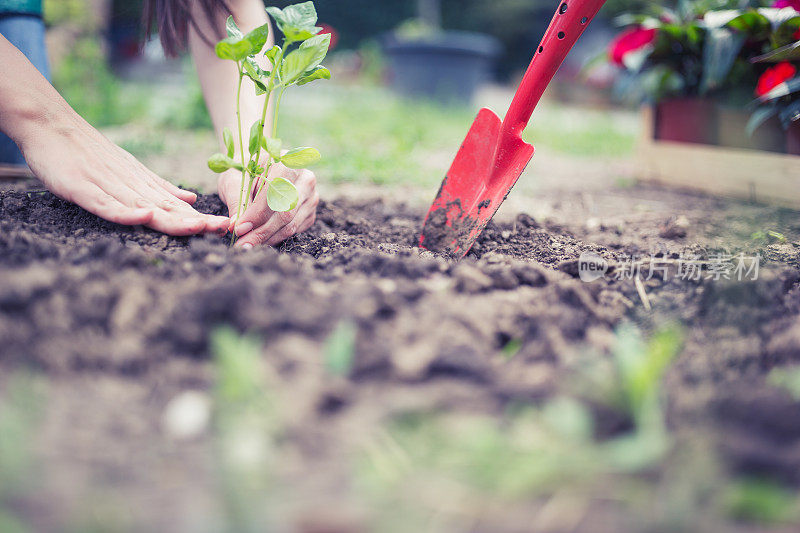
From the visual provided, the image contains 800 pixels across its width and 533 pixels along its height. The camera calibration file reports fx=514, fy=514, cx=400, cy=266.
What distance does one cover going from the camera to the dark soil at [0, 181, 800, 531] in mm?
645

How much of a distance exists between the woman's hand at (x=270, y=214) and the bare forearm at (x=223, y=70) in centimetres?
28

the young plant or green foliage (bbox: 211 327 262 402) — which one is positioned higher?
the young plant

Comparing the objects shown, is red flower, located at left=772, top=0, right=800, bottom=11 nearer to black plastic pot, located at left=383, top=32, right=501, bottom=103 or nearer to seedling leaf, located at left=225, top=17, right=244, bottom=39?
seedling leaf, located at left=225, top=17, right=244, bottom=39

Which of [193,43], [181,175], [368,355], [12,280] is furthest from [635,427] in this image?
[181,175]

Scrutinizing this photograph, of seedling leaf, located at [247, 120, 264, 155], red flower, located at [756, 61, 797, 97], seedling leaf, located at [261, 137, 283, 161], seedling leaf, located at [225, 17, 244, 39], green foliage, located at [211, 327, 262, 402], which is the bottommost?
green foliage, located at [211, 327, 262, 402]

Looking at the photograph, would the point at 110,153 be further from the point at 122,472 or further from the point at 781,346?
the point at 781,346

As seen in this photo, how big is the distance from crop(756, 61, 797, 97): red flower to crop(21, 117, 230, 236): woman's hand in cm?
224

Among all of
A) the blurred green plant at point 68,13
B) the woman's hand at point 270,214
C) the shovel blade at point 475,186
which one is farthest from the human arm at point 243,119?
the blurred green plant at point 68,13

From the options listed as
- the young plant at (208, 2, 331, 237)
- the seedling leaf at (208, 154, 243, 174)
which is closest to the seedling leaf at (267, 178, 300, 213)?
the young plant at (208, 2, 331, 237)

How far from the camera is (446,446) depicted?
661mm

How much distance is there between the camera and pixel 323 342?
0.81 m

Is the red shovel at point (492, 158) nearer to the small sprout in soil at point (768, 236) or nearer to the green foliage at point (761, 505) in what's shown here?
the small sprout in soil at point (768, 236)

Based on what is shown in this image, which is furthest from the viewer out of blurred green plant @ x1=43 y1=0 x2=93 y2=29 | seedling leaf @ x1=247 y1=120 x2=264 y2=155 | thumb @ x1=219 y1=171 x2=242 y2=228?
blurred green plant @ x1=43 y1=0 x2=93 y2=29

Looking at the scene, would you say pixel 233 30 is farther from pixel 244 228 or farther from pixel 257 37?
pixel 244 228
